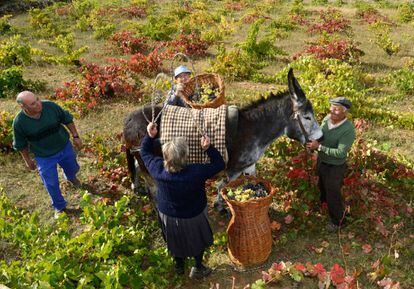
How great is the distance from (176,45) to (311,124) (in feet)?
36.1

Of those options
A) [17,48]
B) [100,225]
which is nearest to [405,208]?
[100,225]

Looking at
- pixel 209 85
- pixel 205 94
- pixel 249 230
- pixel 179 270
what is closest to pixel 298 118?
pixel 249 230

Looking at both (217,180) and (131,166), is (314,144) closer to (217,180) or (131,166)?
(217,180)

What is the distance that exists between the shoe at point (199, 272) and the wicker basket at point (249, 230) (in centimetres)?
47

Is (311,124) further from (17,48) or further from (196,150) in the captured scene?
(17,48)

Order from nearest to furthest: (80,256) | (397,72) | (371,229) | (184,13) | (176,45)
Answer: (80,256) → (371,229) → (397,72) → (176,45) → (184,13)

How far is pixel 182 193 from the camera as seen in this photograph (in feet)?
14.8

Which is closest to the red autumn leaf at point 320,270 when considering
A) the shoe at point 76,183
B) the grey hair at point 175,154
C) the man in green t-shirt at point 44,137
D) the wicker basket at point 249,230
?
the wicker basket at point 249,230

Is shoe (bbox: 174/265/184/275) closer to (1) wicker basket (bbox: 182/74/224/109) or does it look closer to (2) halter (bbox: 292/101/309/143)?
(2) halter (bbox: 292/101/309/143)

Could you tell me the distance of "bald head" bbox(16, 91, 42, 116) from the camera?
5.79 meters

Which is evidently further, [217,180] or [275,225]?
[217,180]

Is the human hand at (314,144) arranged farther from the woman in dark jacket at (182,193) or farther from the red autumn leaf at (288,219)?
the woman in dark jacket at (182,193)

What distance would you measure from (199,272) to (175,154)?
2.17m

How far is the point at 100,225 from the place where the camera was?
5035 mm
